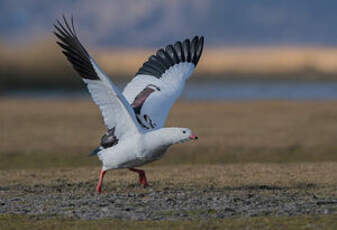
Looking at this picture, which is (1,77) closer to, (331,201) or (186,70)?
(186,70)

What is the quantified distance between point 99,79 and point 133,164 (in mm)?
1481

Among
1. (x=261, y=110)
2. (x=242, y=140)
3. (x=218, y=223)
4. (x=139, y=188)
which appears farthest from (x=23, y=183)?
(x=261, y=110)

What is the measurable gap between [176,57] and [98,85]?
9.46 feet

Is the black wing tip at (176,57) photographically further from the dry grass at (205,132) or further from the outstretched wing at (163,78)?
the dry grass at (205,132)

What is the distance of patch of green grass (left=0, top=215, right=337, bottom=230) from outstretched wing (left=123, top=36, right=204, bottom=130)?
326 cm

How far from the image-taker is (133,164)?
11.9 m

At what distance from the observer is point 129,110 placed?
11523mm

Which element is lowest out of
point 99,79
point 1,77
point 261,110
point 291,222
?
point 291,222

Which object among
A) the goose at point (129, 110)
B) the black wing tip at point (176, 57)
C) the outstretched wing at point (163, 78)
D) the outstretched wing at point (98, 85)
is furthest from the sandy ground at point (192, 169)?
the black wing tip at point (176, 57)

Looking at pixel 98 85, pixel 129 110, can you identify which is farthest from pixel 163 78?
pixel 98 85

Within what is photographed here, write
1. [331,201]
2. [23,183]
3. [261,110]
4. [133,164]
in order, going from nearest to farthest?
[331,201]
[133,164]
[23,183]
[261,110]

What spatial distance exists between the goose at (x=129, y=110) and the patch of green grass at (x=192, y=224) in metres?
1.67

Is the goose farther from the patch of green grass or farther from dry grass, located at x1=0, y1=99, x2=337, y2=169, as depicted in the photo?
dry grass, located at x1=0, y1=99, x2=337, y2=169

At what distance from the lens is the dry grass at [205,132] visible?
20.1 m
